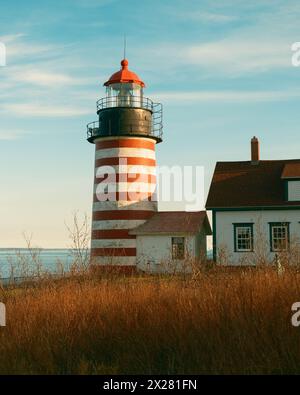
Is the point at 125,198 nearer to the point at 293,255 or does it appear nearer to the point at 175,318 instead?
the point at 293,255

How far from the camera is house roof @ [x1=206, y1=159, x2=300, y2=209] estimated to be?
27.1m

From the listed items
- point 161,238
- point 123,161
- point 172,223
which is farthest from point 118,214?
point 172,223

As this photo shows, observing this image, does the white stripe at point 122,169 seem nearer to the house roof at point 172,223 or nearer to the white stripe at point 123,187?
the white stripe at point 123,187

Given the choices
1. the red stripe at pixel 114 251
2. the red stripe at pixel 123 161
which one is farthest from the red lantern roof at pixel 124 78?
the red stripe at pixel 114 251

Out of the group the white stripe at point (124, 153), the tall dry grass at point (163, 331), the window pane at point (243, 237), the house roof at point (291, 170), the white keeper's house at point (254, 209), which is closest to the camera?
the tall dry grass at point (163, 331)

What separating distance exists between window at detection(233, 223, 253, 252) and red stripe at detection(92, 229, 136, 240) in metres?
4.98

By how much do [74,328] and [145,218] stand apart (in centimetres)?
2036

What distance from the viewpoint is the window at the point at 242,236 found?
2684cm

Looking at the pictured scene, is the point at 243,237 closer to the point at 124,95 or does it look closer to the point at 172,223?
the point at 172,223

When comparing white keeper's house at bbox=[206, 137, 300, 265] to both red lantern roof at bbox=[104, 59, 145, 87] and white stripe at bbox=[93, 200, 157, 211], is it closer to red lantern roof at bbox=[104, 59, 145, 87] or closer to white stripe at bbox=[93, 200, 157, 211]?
white stripe at bbox=[93, 200, 157, 211]

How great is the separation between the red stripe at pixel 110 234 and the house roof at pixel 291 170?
7.92m

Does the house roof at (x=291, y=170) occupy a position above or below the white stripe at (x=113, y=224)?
above
